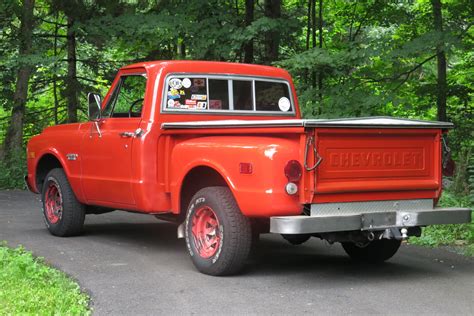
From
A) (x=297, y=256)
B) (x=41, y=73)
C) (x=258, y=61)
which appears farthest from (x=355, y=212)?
(x=41, y=73)

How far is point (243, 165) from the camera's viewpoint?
19.8 feet

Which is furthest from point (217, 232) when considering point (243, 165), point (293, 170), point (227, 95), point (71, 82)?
point (71, 82)

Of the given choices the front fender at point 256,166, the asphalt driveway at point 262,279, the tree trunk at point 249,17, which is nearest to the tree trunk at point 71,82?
the tree trunk at point 249,17

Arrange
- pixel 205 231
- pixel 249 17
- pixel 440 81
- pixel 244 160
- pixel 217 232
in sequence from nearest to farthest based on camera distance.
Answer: pixel 244 160
pixel 217 232
pixel 205 231
pixel 440 81
pixel 249 17

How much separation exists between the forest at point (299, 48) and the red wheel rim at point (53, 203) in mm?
5435

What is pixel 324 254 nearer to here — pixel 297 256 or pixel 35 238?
pixel 297 256

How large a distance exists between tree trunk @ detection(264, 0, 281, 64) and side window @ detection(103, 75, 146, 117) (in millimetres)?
8036

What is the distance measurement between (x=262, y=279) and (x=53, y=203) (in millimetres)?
4012

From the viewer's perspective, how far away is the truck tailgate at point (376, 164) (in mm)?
5871

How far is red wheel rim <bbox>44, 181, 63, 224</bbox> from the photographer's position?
9055 millimetres

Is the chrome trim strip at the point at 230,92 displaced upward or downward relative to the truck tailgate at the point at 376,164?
upward

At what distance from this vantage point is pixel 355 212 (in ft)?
20.0

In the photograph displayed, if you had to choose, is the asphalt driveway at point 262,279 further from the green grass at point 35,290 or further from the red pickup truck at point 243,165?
the red pickup truck at point 243,165

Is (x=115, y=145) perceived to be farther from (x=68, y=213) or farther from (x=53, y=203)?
(x=53, y=203)
